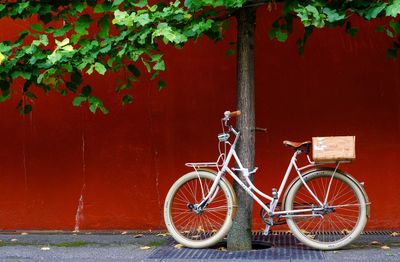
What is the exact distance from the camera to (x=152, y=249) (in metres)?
6.65

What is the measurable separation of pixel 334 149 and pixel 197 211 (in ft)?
5.17

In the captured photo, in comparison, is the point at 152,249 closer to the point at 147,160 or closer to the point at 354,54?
the point at 147,160

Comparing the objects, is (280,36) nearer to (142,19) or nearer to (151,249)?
(142,19)

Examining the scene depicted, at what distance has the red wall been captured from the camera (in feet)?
24.9

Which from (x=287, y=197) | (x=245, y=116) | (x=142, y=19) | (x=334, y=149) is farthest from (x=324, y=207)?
(x=142, y=19)

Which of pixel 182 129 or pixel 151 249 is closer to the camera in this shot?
Answer: pixel 151 249

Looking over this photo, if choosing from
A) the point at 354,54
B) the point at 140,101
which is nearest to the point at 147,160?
the point at 140,101

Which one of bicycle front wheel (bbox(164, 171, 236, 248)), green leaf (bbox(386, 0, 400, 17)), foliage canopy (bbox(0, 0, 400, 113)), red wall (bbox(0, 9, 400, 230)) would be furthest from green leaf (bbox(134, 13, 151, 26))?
green leaf (bbox(386, 0, 400, 17))

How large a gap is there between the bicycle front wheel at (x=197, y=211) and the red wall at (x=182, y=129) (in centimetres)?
52

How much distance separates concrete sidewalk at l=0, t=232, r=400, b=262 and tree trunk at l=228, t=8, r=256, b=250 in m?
0.25

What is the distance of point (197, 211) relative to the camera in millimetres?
6586

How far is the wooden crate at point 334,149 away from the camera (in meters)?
6.16

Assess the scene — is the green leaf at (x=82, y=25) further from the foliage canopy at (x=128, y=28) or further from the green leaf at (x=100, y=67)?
the green leaf at (x=100, y=67)

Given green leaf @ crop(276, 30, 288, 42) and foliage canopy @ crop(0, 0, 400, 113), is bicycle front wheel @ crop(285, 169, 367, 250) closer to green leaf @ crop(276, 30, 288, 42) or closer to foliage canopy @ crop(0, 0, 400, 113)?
green leaf @ crop(276, 30, 288, 42)
